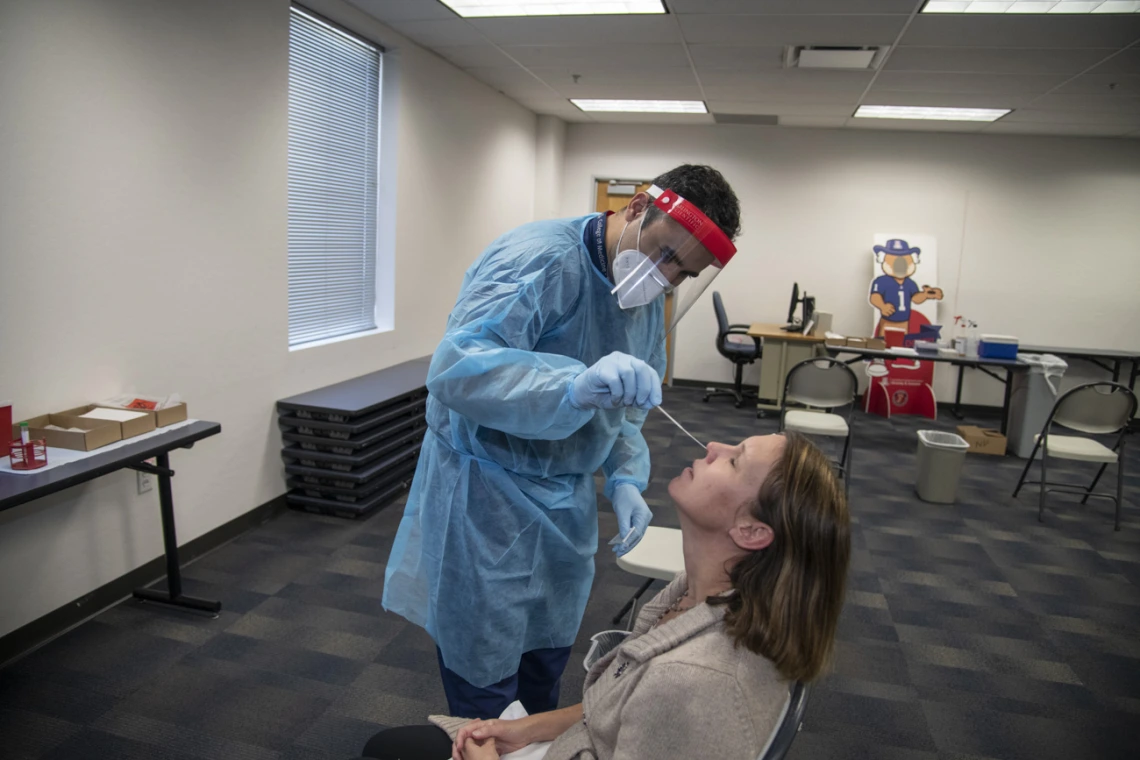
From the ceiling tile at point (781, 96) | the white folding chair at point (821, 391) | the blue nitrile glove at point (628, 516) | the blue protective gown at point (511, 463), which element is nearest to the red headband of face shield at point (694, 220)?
the blue protective gown at point (511, 463)

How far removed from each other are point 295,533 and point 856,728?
2538 mm

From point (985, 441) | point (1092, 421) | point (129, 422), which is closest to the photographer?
point (129, 422)

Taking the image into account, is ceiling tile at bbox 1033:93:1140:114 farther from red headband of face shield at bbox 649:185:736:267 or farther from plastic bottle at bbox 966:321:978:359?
red headband of face shield at bbox 649:185:736:267

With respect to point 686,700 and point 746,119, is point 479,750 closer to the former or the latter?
point 686,700

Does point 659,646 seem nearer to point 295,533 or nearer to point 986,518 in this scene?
point 295,533

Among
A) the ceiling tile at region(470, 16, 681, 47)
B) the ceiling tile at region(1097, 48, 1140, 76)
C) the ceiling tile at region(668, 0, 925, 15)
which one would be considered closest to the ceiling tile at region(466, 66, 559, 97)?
the ceiling tile at region(470, 16, 681, 47)

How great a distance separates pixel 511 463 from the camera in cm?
140

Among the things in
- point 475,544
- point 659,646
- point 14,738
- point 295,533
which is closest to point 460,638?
point 475,544

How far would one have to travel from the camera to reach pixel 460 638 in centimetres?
142

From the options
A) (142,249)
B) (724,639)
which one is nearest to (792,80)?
(142,249)

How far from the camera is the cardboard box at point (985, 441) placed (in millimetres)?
5426

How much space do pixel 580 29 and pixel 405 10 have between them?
0.95 m

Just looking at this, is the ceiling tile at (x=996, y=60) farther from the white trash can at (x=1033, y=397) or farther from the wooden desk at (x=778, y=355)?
the wooden desk at (x=778, y=355)

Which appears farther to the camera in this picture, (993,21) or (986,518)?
(986,518)
